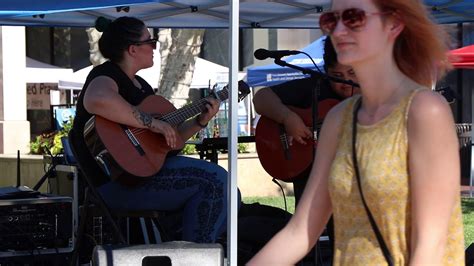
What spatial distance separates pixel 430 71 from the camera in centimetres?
246

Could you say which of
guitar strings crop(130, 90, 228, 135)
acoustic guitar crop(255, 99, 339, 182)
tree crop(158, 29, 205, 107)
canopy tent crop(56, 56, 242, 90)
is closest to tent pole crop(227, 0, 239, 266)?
guitar strings crop(130, 90, 228, 135)

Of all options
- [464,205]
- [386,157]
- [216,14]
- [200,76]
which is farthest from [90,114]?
[200,76]

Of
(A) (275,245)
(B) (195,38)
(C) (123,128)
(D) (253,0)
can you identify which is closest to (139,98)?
(C) (123,128)

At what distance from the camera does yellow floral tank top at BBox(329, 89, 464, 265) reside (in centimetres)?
227

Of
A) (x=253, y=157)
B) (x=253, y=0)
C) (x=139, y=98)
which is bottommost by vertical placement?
(x=253, y=157)

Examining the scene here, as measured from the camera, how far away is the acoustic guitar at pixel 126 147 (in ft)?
16.7

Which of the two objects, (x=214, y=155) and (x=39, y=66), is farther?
(x=39, y=66)

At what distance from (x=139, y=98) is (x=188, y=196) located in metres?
0.63

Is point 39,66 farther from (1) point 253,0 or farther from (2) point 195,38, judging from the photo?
(1) point 253,0

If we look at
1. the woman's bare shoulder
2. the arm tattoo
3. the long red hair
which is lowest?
the arm tattoo

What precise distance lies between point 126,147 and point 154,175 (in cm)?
22

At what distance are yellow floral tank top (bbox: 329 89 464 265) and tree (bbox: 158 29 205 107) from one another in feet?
42.1

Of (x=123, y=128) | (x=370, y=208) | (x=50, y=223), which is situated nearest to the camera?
(x=370, y=208)

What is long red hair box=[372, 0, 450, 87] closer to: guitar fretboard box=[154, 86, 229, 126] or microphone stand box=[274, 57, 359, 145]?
microphone stand box=[274, 57, 359, 145]
